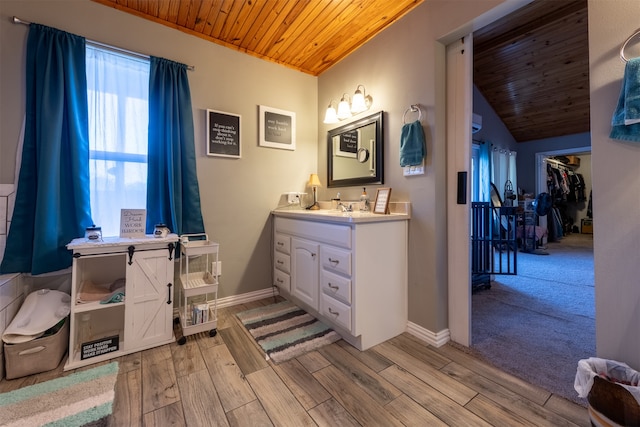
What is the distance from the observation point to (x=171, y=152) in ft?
6.73

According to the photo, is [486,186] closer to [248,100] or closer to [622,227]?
[622,227]

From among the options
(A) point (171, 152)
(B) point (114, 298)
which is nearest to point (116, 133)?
(A) point (171, 152)

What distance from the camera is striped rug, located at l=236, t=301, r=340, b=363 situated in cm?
172

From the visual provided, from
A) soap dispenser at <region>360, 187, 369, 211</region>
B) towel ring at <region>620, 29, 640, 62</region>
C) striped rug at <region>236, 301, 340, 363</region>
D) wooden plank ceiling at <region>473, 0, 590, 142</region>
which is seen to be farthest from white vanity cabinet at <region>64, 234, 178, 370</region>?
wooden plank ceiling at <region>473, 0, 590, 142</region>

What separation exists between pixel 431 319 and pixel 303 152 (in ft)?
6.72

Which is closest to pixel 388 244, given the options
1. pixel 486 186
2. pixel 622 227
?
pixel 622 227

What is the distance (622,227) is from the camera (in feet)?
3.72

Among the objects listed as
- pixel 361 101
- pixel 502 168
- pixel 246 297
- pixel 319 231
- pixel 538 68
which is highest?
pixel 538 68

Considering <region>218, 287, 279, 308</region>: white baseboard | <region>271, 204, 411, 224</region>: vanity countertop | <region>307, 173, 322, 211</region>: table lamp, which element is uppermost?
<region>307, 173, 322, 211</region>: table lamp

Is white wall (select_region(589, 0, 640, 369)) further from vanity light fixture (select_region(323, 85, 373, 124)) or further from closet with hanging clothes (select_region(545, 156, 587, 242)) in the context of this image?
closet with hanging clothes (select_region(545, 156, 587, 242))

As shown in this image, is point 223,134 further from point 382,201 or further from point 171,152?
point 382,201

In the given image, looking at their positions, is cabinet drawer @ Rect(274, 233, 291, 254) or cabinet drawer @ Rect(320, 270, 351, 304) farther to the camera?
cabinet drawer @ Rect(274, 233, 291, 254)

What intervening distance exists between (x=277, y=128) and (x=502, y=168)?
4.81 m

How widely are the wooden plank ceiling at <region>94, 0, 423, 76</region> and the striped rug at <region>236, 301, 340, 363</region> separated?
8.13 ft
